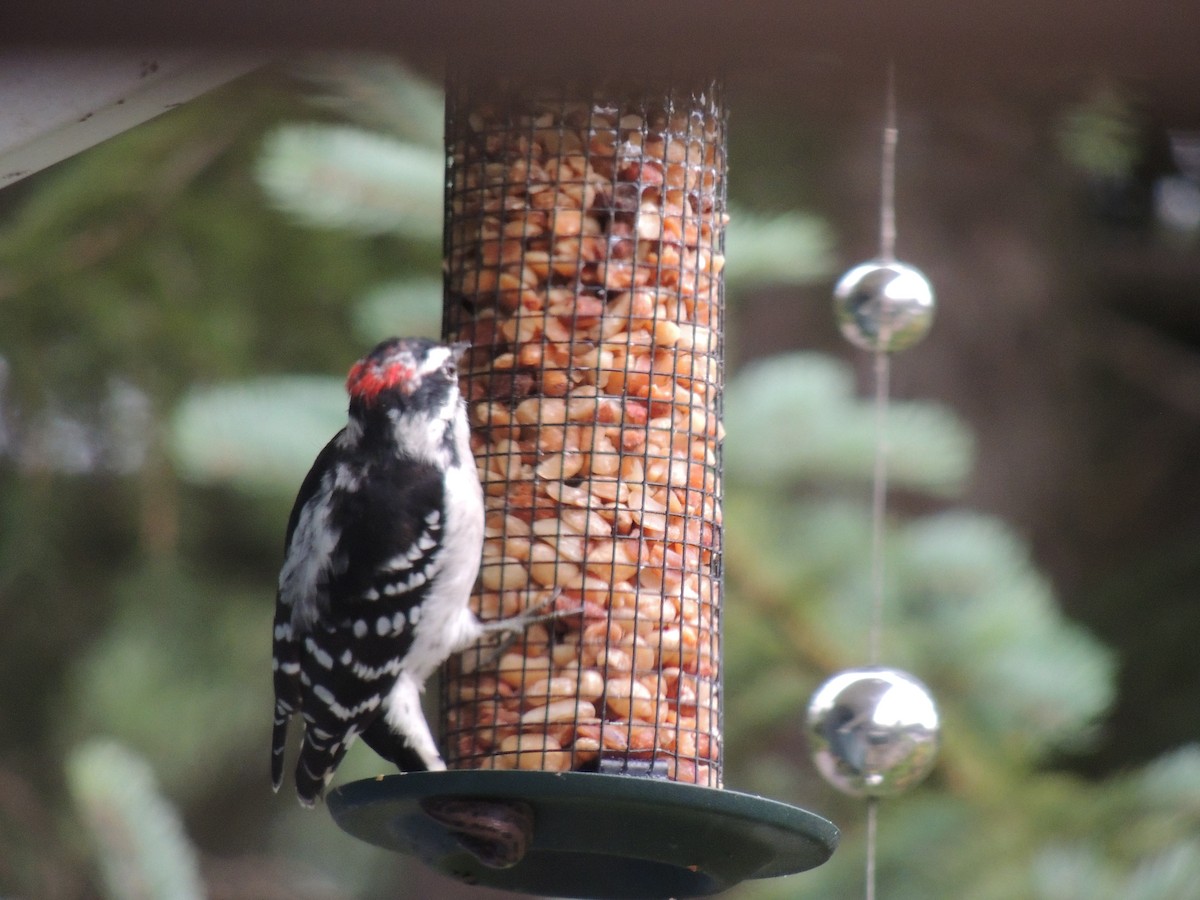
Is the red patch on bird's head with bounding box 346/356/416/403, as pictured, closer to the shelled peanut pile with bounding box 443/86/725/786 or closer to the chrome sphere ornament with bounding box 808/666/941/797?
the shelled peanut pile with bounding box 443/86/725/786

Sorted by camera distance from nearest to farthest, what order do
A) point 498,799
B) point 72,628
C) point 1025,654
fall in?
point 498,799 → point 1025,654 → point 72,628

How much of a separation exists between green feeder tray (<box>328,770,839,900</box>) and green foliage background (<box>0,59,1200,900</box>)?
110cm

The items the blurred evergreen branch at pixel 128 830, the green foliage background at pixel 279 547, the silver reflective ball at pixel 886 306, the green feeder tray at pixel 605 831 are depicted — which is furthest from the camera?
the green foliage background at pixel 279 547

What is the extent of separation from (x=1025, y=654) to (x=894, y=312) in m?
1.22

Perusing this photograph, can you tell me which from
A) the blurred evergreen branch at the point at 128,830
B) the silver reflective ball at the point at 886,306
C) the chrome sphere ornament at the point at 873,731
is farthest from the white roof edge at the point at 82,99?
the blurred evergreen branch at the point at 128,830

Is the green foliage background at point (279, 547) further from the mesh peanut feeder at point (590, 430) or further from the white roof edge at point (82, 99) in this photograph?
the white roof edge at point (82, 99)

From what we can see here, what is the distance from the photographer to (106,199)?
4293mm

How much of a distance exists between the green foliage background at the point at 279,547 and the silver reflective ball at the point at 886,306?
83 centimetres

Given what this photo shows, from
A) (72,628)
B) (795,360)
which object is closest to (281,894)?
(72,628)

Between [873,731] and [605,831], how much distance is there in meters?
0.44

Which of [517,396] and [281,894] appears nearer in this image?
[517,396]

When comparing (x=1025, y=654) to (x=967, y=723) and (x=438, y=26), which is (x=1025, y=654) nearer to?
(x=967, y=723)

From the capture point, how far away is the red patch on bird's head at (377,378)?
2.76m

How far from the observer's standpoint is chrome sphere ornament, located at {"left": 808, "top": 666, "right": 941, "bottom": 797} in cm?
248
